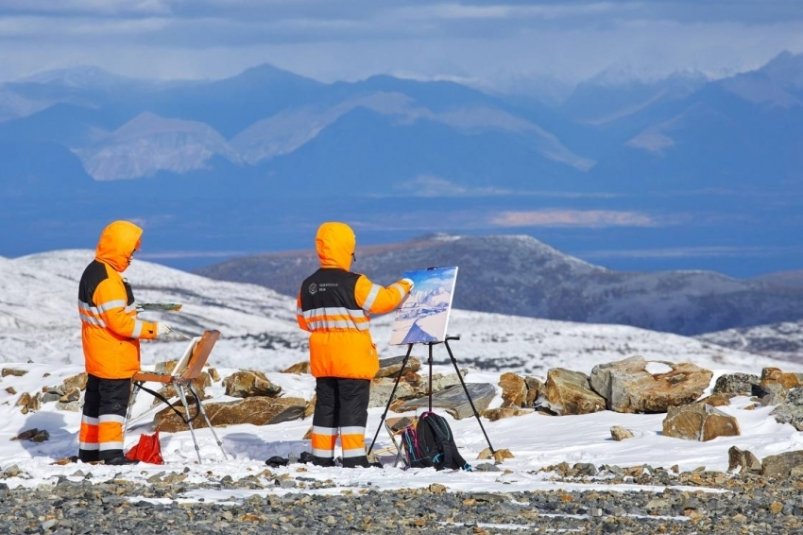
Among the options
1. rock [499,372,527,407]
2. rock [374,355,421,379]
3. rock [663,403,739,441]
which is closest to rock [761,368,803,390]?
rock [663,403,739,441]

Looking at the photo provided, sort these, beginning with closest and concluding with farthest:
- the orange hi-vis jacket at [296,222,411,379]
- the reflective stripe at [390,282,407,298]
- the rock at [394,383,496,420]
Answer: the orange hi-vis jacket at [296,222,411,379] < the reflective stripe at [390,282,407,298] < the rock at [394,383,496,420]

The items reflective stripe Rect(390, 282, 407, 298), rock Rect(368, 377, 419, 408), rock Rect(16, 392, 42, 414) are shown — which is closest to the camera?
reflective stripe Rect(390, 282, 407, 298)

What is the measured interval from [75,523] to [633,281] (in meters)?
131

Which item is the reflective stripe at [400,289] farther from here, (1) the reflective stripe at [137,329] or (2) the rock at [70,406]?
(2) the rock at [70,406]

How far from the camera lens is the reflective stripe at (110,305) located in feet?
45.6

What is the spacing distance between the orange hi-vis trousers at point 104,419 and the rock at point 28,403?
5111mm

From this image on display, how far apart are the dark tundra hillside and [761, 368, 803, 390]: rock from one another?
105 metres

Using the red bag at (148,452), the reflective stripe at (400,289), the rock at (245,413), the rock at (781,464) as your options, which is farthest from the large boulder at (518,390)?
the red bag at (148,452)

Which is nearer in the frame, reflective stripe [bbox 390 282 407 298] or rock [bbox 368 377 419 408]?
reflective stripe [bbox 390 282 407 298]

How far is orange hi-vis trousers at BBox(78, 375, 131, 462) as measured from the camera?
14.1m

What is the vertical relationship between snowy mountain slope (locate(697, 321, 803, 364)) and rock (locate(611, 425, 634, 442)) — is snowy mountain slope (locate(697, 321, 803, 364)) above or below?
below

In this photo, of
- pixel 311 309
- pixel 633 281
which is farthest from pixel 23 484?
pixel 633 281

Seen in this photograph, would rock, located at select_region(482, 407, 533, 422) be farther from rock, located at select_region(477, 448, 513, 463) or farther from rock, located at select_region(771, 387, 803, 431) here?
rock, located at select_region(771, 387, 803, 431)

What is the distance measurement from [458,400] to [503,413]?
2.11ft
